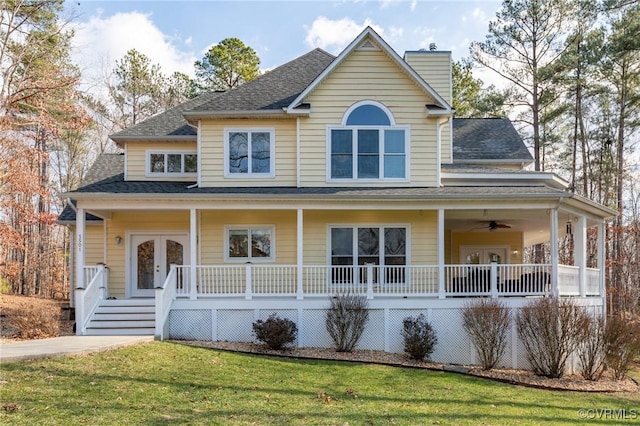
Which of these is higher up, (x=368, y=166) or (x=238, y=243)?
(x=368, y=166)

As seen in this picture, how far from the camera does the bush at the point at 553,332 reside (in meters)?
11.0

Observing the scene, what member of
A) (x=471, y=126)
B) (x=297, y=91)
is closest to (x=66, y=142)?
(x=297, y=91)

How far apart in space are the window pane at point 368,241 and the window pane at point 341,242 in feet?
0.86

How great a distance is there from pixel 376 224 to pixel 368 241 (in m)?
0.54

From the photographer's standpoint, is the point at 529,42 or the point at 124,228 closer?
the point at 124,228

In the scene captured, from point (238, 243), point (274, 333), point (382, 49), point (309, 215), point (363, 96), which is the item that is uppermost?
point (382, 49)

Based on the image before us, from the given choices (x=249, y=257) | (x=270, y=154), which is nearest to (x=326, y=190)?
(x=270, y=154)

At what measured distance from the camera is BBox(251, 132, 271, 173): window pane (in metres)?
14.4

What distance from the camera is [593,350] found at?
37.3 feet

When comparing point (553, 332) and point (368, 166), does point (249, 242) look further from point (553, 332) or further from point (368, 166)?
point (553, 332)

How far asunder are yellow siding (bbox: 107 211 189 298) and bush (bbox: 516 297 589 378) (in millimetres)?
9907

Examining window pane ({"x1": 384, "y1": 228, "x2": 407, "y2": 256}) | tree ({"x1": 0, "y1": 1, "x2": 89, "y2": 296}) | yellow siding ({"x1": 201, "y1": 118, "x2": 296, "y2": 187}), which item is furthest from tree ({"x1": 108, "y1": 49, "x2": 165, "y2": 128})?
window pane ({"x1": 384, "y1": 228, "x2": 407, "y2": 256})

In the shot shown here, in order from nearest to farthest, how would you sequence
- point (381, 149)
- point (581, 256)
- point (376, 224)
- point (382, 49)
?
point (581, 256)
point (382, 49)
point (381, 149)
point (376, 224)

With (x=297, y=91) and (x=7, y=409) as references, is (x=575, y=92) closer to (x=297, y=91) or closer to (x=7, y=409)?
(x=297, y=91)
